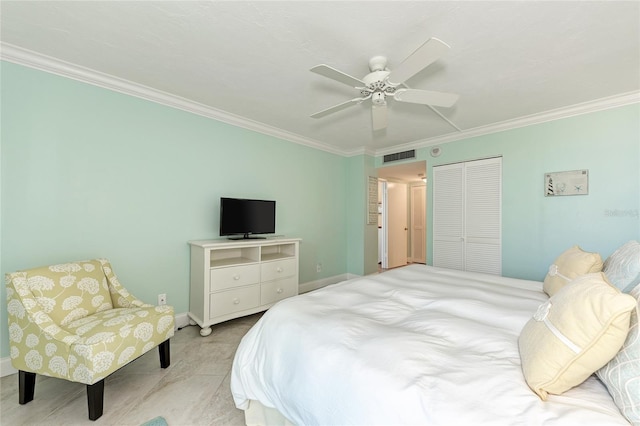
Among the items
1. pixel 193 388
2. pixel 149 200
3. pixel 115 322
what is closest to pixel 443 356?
pixel 193 388

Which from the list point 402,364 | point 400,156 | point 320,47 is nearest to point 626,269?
point 402,364

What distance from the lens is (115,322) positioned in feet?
5.49

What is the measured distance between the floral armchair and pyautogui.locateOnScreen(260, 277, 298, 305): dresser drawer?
1157 millimetres

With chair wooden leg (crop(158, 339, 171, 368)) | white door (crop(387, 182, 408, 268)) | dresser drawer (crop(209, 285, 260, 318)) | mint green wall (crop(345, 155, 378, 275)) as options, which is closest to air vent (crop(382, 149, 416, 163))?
mint green wall (crop(345, 155, 378, 275))

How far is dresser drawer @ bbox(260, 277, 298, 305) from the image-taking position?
299cm

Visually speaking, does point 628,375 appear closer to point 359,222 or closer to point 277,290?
point 277,290

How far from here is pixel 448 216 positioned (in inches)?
150

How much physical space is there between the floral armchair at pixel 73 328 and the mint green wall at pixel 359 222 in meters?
3.18

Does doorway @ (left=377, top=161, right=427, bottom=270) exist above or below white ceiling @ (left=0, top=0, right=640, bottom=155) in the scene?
below

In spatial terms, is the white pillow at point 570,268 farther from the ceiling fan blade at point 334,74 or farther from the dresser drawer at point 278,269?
the dresser drawer at point 278,269

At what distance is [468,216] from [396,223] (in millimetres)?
2744

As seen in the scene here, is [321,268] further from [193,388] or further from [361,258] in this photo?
[193,388]

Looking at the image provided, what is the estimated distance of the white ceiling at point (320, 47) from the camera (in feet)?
5.03

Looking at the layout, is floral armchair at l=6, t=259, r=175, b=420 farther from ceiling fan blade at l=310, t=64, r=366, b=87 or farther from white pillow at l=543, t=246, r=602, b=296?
white pillow at l=543, t=246, r=602, b=296
